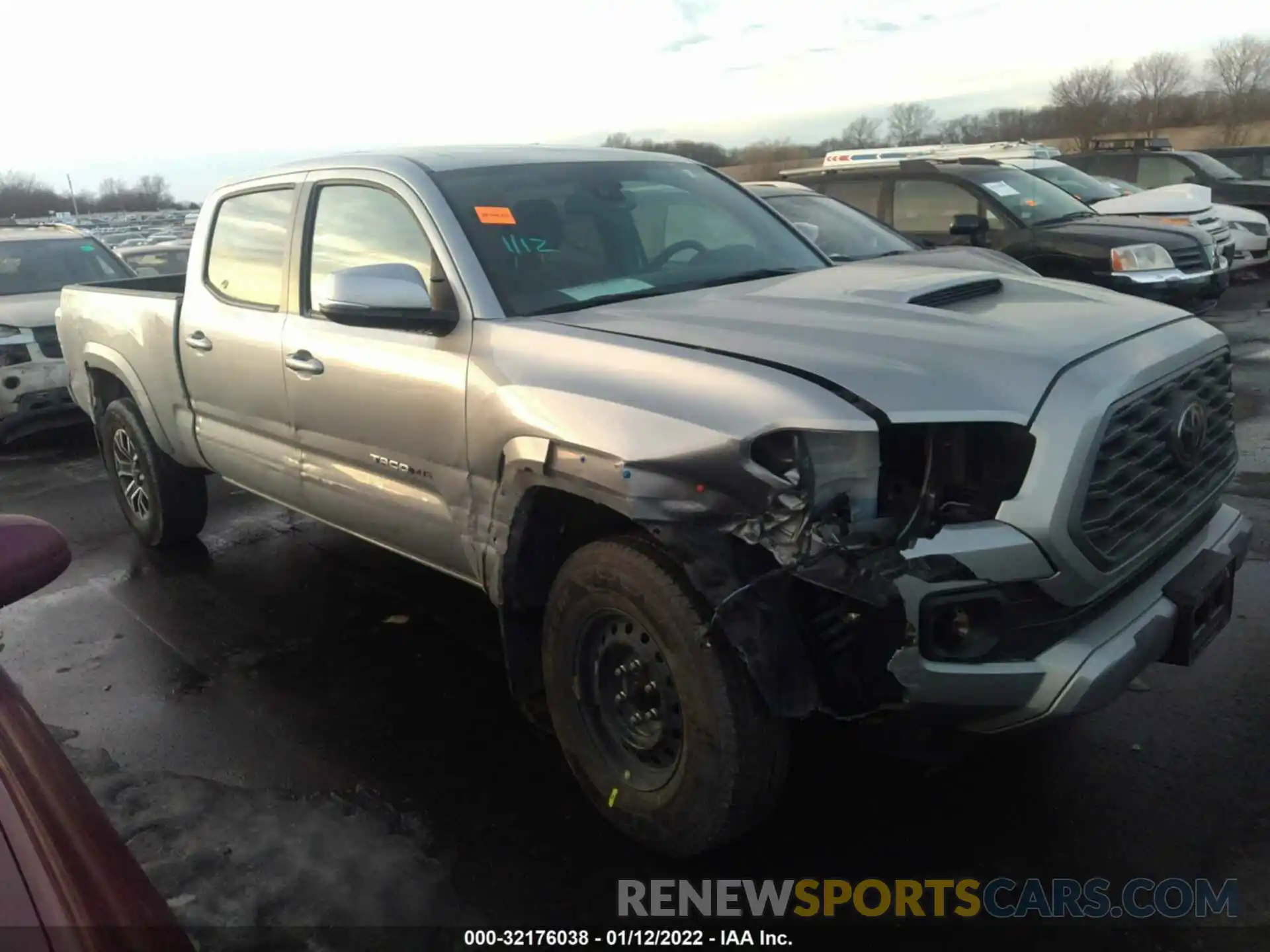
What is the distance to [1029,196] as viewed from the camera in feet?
33.3

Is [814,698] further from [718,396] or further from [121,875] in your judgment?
[121,875]

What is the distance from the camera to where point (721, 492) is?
2551 millimetres

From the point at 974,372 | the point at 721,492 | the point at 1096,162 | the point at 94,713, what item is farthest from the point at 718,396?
the point at 1096,162

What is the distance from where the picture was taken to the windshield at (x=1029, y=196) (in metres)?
9.88

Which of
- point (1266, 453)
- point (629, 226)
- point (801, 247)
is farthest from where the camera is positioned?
point (1266, 453)

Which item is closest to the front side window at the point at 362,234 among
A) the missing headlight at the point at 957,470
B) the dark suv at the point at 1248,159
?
the missing headlight at the point at 957,470

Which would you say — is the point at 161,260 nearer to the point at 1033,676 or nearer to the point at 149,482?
the point at 149,482

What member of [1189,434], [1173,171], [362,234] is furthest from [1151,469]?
[1173,171]

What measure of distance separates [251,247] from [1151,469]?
12.2ft

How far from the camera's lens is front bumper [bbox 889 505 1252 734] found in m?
2.42

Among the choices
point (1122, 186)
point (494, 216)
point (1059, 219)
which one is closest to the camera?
point (494, 216)

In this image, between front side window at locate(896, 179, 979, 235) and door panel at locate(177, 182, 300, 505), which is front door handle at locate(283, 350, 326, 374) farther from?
front side window at locate(896, 179, 979, 235)

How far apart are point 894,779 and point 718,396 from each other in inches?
59.6

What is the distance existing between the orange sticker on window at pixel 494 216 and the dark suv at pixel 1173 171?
14.7 metres
